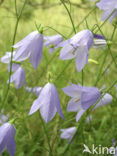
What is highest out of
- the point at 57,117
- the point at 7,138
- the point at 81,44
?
the point at 81,44

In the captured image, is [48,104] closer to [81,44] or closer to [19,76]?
[81,44]

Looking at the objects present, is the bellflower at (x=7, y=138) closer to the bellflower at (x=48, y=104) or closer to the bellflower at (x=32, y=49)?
the bellflower at (x=48, y=104)

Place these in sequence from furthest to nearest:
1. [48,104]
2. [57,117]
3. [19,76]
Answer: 1. [57,117]
2. [19,76]
3. [48,104]

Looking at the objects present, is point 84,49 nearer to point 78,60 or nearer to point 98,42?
point 78,60

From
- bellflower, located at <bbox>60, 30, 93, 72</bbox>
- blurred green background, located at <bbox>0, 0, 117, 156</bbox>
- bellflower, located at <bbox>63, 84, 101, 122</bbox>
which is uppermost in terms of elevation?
bellflower, located at <bbox>60, 30, 93, 72</bbox>

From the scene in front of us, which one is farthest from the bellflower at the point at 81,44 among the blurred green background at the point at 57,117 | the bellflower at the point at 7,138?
the bellflower at the point at 7,138

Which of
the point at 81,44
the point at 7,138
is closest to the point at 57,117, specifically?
the point at 7,138

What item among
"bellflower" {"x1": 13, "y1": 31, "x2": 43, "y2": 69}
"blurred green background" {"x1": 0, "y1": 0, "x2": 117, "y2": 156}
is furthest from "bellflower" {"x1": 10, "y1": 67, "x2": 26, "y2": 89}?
"bellflower" {"x1": 13, "y1": 31, "x2": 43, "y2": 69}

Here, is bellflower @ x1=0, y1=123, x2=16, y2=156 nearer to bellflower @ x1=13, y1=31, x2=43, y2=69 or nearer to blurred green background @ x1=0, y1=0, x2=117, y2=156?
blurred green background @ x1=0, y1=0, x2=117, y2=156

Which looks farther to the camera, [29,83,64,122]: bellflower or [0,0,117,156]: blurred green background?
[0,0,117,156]: blurred green background

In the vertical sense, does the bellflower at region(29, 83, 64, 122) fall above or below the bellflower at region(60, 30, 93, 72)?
below
